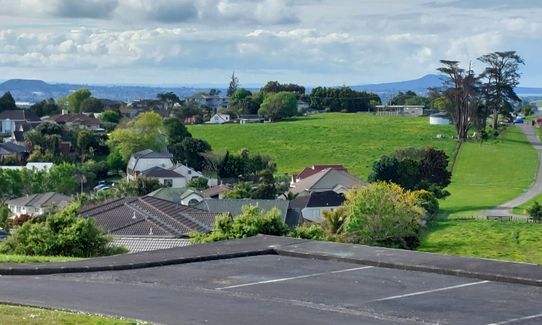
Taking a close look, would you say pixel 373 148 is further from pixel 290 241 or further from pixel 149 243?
pixel 290 241

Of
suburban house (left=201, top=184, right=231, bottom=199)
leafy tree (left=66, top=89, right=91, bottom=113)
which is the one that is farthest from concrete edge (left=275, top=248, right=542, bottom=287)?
leafy tree (left=66, top=89, right=91, bottom=113)

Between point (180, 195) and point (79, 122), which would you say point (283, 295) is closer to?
point (180, 195)

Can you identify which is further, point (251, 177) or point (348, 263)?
point (251, 177)

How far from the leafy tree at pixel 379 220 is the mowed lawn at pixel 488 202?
108 centimetres

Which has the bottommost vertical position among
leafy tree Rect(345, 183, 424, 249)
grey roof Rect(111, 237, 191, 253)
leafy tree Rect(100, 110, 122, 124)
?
leafy tree Rect(100, 110, 122, 124)

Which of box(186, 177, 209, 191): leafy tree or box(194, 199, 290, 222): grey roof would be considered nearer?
box(194, 199, 290, 222): grey roof

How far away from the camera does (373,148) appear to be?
81188mm

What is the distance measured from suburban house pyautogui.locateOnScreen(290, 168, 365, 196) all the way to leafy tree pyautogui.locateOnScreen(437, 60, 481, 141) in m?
24.9

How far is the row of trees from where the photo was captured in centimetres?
8369

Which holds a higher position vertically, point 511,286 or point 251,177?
point 511,286

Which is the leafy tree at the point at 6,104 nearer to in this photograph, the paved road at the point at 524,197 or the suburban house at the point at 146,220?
the paved road at the point at 524,197

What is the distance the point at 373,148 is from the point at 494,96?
15737 millimetres

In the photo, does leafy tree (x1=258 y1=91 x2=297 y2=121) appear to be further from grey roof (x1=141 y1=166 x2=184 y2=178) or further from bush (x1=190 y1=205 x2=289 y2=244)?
bush (x1=190 y1=205 x2=289 y2=244)

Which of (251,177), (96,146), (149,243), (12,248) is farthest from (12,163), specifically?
(12,248)
